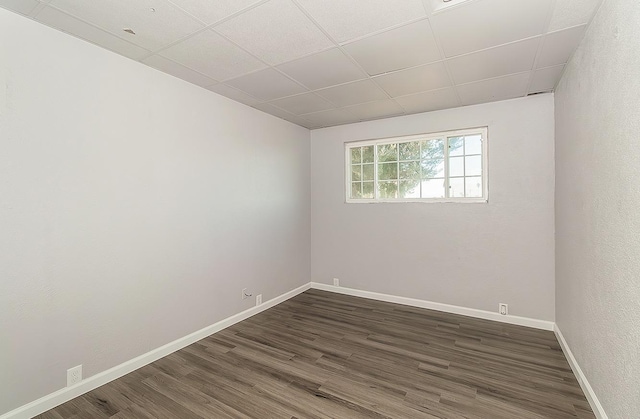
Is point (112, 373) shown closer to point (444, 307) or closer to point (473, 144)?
point (444, 307)

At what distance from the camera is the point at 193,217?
9.76ft

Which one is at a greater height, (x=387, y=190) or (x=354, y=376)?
(x=387, y=190)

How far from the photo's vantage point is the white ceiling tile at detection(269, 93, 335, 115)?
334cm

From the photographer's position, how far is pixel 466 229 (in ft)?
11.9

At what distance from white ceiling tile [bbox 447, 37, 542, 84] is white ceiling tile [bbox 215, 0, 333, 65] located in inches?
49.2

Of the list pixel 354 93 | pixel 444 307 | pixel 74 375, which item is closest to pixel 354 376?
pixel 444 307

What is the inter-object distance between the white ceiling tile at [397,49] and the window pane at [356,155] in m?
1.91

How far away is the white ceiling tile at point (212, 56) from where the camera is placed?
7.16 ft

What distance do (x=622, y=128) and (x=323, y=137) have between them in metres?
3.65

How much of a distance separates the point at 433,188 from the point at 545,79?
1.63m

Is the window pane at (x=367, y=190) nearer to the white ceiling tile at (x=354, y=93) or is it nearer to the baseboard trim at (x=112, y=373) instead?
the white ceiling tile at (x=354, y=93)

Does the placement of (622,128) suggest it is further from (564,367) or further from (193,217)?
(193,217)

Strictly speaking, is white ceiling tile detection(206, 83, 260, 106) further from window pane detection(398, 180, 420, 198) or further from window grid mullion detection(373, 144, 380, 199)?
window pane detection(398, 180, 420, 198)

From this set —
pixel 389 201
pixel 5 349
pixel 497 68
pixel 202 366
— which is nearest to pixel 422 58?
pixel 497 68
